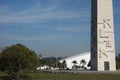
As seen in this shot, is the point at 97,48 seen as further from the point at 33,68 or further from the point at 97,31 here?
the point at 33,68

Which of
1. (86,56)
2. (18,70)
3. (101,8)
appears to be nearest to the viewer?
(18,70)

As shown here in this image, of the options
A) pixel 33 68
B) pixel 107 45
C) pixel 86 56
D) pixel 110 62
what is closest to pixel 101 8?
pixel 107 45

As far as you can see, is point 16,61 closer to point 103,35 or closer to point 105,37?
point 103,35

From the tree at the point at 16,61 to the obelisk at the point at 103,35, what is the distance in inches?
813

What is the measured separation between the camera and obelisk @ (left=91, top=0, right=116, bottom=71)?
55.7m

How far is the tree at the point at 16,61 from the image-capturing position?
36.4 m

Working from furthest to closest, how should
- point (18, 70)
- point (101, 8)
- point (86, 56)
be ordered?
point (86, 56) < point (101, 8) < point (18, 70)

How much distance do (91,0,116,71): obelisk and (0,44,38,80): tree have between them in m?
20.6

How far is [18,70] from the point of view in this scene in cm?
3672

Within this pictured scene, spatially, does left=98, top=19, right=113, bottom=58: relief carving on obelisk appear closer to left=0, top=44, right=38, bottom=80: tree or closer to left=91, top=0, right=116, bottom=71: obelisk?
left=91, top=0, right=116, bottom=71: obelisk

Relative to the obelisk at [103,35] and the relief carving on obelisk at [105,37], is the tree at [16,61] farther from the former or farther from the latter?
the relief carving on obelisk at [105,37]

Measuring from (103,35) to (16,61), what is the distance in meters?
24.0

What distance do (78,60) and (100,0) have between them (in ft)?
209

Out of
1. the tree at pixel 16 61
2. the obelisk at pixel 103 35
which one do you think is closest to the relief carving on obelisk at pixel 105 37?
the obelisk at pixel 103 35
